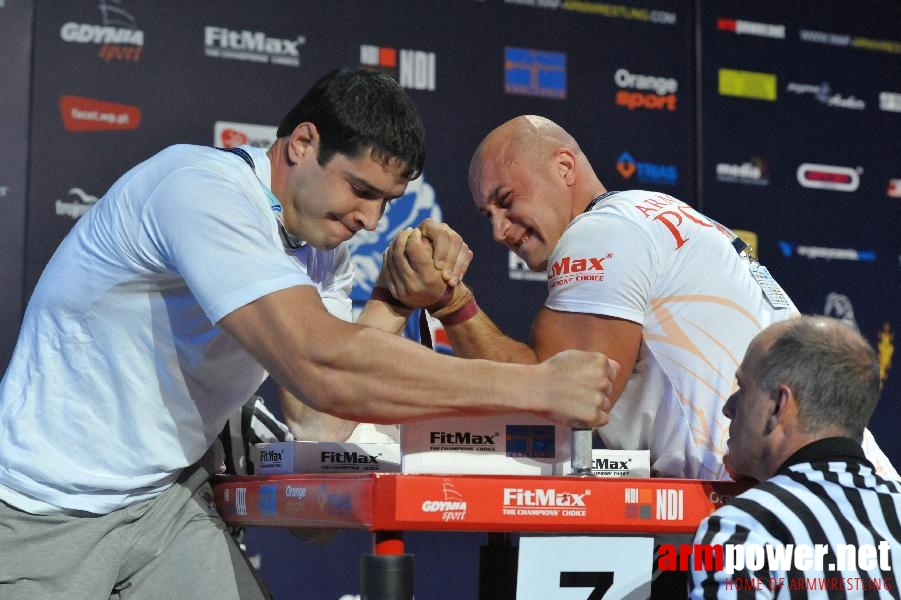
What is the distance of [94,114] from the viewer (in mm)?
3910

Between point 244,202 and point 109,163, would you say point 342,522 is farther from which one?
point 109,163

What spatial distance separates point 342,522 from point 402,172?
0.72m

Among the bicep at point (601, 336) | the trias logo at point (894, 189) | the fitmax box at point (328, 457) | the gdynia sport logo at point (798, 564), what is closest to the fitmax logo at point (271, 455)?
the fitmax box at point (328, 457)

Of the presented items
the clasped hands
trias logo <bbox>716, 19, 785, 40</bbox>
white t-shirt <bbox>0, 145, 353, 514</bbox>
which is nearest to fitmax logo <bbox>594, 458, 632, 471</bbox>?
the clasped hands

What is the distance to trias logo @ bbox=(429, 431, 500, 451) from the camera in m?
1.59

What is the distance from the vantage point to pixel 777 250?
4.74 metres

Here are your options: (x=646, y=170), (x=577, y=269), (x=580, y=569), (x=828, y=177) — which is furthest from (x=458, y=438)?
(x=828, y=177)

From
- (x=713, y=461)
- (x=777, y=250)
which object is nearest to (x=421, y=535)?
(x=777, y=250)

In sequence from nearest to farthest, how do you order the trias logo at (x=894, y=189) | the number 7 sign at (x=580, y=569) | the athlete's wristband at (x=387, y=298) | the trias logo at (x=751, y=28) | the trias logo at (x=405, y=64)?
the number 7 sign at (x=580, y=569), the athlete's wristband at (x=387, y=298), the trias logo at (x=405, y=64), the trias logo at (x=751, y=28), the trias logo at (x=894, y=189)

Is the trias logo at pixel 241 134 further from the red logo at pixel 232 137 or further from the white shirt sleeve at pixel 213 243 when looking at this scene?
the white shirt sleeve at pixel 213 243

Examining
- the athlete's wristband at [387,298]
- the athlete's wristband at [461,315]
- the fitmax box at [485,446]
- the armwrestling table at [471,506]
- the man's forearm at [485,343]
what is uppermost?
the athlete's wristband at [387,298]

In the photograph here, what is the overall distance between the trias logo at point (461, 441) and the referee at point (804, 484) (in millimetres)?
322

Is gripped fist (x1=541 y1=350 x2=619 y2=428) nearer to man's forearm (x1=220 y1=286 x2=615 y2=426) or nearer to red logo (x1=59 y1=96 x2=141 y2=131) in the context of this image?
man's forearm (x1=220 y1=286 x2=615 y2=426)

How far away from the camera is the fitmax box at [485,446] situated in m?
1.58
